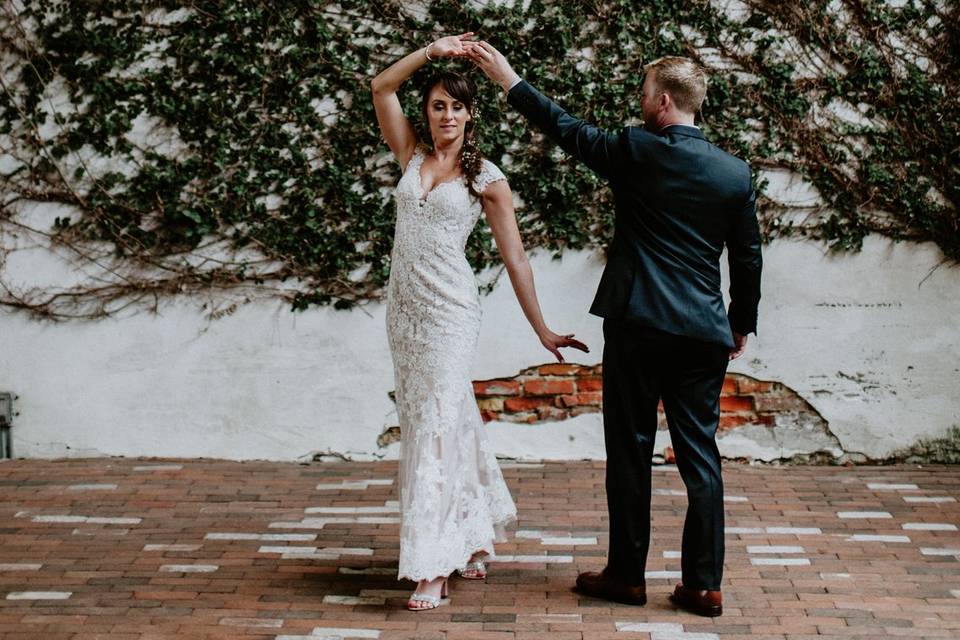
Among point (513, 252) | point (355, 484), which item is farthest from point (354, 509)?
point (513, 252)

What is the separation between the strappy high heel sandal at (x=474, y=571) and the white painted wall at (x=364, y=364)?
168 centimetres

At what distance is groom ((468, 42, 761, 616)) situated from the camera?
145 inches

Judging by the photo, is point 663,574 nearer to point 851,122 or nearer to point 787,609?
point 787,609

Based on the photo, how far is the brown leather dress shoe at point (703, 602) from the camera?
3852 mm

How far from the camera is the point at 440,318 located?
404cm

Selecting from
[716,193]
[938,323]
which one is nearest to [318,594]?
[716,193]

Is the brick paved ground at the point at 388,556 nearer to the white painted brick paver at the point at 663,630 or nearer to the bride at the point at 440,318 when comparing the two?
the white painted brick paver at the point at 663,630

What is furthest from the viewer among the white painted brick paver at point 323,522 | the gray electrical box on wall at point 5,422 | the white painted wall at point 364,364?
the gray electrical box on wall at point 5,422

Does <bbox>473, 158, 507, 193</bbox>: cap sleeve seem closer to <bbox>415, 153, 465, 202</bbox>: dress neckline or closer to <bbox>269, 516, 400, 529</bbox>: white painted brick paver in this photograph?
<bbox>415, 153, 465, 202</bbox>: dress neckline

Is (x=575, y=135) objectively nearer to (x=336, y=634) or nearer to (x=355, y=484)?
(x=336, y=634)

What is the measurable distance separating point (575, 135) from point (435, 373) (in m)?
0.99

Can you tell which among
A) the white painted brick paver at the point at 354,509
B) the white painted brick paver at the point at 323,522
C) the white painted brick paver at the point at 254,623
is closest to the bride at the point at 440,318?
the white painted brick paver at the point at 254,623

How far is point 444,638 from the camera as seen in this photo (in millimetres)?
3709

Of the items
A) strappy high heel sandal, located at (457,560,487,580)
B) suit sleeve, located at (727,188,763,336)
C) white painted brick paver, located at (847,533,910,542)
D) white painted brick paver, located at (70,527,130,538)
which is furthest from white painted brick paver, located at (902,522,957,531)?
white painted brick paver, located at (70,527,130,538)
